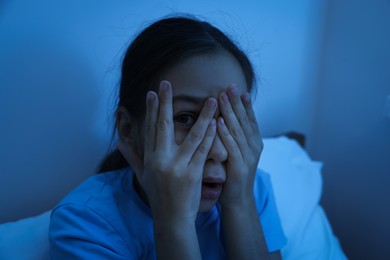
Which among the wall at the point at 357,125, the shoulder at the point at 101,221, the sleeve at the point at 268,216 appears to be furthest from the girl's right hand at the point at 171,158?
the wall at the point at 357,125

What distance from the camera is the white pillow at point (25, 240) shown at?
61 cm

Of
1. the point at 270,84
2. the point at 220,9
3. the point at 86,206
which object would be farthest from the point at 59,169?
the point at 270,84

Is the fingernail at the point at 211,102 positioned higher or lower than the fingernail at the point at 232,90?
lower

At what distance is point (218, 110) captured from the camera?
0.51 meters

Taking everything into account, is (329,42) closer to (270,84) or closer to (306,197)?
(270,84)

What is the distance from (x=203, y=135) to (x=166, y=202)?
0.14 meters

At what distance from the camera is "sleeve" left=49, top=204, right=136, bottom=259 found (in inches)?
19.3

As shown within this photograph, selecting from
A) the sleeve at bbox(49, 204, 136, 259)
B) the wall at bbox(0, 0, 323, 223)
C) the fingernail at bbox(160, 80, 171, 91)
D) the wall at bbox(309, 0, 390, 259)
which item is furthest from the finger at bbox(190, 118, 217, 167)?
the wall at bbox(309, 0, 390, 259)

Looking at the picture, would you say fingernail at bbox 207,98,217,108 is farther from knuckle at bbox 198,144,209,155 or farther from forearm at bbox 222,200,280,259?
forearm at bbox 222,200,280,259

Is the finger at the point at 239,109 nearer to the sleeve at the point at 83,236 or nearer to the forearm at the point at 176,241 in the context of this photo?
the forearm at the point at 176,241

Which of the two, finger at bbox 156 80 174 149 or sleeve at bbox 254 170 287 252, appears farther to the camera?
sleeve at bbox 254 170 287 252

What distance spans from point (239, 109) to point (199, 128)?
0.34 feet

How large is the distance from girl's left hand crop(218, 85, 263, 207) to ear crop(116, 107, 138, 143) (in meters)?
0.19

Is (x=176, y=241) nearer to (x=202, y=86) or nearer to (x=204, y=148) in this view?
(x=204, y=148)
